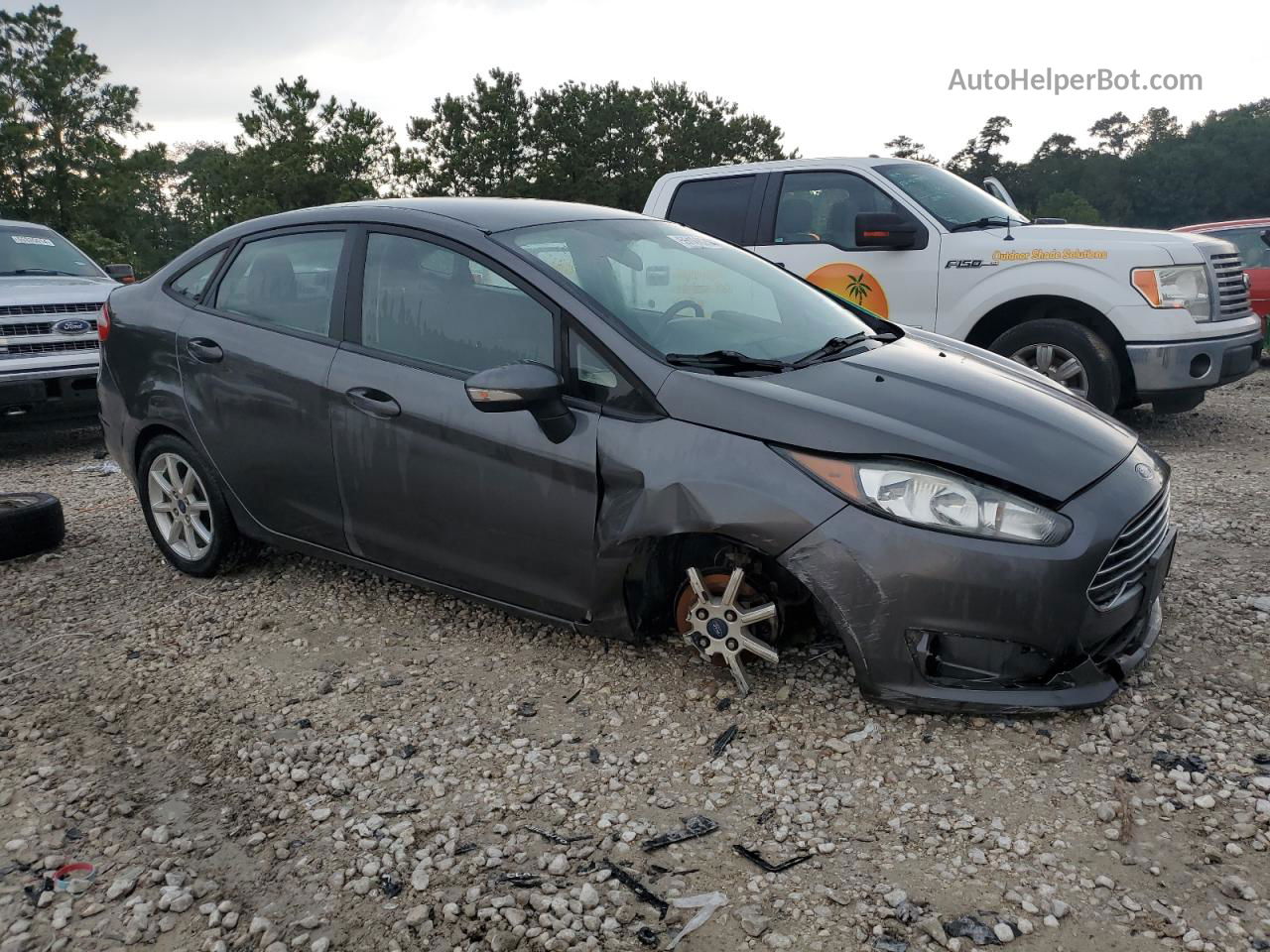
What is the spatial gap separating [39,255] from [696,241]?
7.14 metres

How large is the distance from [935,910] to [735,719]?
3.21 feet

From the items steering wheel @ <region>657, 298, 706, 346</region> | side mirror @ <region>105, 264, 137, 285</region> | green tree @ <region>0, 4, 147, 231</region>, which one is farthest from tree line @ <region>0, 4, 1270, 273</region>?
steering wheel @ <region>657, 298, 706, 346</region>

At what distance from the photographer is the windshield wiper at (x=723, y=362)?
129 inches

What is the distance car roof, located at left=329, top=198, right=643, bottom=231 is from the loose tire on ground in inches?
94.5

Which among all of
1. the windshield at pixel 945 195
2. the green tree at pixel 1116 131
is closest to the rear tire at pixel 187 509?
the windshield at pixel 945 195

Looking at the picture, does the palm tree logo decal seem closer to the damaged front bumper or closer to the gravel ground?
the gravel ground

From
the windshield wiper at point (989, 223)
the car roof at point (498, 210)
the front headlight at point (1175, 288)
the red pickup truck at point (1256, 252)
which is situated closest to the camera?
the car roof at point (498, 210)

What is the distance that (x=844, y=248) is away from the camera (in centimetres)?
730

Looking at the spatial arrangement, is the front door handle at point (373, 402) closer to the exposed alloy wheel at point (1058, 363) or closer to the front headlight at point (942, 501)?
the front headlight at point (942, 501)

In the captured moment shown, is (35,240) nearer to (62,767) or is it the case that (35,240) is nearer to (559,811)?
(62,767)

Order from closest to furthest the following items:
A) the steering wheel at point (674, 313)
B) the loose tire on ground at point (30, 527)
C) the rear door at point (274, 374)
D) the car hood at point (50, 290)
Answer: the steering wheel at point (674, 313) < the rear door at point (274, 374) < the loose tire on ground at point (30, 527) < the car hood at point (50, 290)

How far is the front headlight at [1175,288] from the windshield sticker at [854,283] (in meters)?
1.67

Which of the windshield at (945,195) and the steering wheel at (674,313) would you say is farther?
the windshield at (945,195)

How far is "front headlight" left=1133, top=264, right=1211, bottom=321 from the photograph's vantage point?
6496mm
